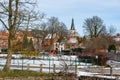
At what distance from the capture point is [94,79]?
Result: 60.2ft

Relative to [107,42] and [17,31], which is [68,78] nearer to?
[17,31]

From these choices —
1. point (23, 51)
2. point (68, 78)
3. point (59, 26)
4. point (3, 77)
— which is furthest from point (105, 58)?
point (59, 26)

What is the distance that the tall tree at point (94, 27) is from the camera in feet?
328

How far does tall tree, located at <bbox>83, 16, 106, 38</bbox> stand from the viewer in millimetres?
99875

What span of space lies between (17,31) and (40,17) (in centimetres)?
258

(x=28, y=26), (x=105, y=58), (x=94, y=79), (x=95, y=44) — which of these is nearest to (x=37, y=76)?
(x=28, y=26)

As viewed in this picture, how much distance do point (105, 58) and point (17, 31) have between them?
77.6ft

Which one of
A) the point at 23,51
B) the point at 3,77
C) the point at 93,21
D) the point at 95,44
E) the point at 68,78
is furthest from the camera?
the point at 93,21

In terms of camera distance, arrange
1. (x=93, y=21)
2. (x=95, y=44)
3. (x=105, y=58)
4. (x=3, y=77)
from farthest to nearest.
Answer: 1. (x=93, y=21)
2. (x=95, y=44)
3. (x=105, y=58)
4. (x=3, y=77)

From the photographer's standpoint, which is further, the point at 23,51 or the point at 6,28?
the point at 23,51

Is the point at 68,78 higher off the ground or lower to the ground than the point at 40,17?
lower

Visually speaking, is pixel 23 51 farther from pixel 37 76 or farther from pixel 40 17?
pixel 37 76

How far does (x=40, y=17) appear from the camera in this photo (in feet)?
103

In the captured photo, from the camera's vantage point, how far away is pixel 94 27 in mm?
100500
